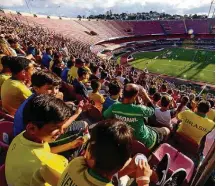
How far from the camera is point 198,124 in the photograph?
5.70 meters

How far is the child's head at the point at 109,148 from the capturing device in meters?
2.13

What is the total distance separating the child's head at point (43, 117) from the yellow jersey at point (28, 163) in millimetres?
120

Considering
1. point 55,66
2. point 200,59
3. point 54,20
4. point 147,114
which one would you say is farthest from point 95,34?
point 147,114

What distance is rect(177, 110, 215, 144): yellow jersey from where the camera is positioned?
5.62 metres

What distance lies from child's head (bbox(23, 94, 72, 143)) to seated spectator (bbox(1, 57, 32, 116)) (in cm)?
227

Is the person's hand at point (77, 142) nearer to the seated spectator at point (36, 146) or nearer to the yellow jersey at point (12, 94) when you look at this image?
the seated spectator at point (36, 146)

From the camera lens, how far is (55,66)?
9539 millimetres

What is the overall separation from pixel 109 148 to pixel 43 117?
98cm

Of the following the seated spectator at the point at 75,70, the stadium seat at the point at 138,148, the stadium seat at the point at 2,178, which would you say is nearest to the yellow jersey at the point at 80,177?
the stadium seat at the point at 2,178

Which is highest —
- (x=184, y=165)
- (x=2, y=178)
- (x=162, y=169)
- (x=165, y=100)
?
(x=2, y=178)

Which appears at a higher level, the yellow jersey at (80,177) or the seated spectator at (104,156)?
the seated spectator at (104,156)

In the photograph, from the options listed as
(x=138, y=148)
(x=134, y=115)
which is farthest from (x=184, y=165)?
(x=134, y=115)

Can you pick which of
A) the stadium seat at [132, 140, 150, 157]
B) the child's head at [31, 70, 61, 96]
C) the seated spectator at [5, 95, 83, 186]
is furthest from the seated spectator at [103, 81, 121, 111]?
the seated spectator at [5, 95, 83, 186]

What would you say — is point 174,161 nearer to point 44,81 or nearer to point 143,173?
point 143,173
